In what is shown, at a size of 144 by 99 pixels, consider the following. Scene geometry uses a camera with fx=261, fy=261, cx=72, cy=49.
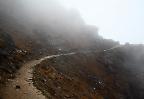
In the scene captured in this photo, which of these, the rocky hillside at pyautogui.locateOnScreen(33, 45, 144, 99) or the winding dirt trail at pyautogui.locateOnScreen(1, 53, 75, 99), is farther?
the rocky hillside at pyautogui.locateOnScreen(33, 45, 144, 99)

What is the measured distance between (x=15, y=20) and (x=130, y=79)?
177 feet

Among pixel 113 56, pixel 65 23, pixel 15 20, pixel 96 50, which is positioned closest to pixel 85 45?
pixel 96 50

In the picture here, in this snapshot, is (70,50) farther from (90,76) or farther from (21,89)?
(21,89)

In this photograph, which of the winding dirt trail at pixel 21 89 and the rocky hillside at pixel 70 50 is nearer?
the winding dirt trail at pixel 21 89

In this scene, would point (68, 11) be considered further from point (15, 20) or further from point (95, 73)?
point (95, 73)

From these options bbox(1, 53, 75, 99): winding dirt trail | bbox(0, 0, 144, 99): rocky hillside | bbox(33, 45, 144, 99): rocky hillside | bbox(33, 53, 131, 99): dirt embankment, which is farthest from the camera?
bbox(33, 45, 144, 99): rocky hillside

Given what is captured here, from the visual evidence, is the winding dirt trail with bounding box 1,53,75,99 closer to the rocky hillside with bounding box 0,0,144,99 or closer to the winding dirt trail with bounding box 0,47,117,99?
the winding dirt trail with bounding box 0,47,117,99

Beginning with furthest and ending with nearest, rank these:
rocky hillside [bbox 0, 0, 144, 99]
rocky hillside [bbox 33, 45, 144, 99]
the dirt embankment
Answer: rocky hillside [bbox 33, 45, 144, 99] < the dirt embankment < rocky hillside [bbox 0, 0, 144, 99]

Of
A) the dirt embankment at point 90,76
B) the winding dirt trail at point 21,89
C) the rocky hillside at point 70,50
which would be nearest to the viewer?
the winding dirt trail at point 21,89

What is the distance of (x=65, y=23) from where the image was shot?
461 ft

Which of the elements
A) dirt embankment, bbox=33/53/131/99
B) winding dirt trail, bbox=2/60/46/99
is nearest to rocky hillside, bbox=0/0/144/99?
dirt embankment, bbox=33/53/131/99

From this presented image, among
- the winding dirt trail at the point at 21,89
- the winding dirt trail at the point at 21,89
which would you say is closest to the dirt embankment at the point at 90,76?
the winding dirt trail at the point at 21,89

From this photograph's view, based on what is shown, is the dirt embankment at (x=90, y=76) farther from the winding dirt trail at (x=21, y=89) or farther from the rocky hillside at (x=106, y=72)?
the winding dirt trail at (x=21, y=89)

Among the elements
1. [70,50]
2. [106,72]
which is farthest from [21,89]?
[106,72]
